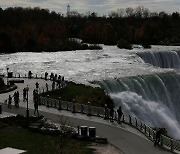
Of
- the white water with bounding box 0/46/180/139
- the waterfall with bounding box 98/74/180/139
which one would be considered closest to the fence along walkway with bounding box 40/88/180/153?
the waterfall with bounding box 98/74/180/139

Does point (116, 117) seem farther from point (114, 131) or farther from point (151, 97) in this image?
point (151, 97)

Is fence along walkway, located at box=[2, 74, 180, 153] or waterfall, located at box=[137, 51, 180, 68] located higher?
waterfall, located at box=[137, 51, 180, 68]

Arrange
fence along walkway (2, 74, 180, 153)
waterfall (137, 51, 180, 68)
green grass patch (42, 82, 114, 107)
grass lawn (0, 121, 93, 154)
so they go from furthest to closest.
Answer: waterfall (137, 51, 180, 68) < green grass patch (42, 82, 114, 107) < fence along walkway (2, 74, 180, 153) < grass lawn (0, 121, 93, 154)

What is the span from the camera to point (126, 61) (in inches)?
2621

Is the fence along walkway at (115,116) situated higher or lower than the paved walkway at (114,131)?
higher

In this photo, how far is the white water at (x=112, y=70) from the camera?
36000 millimetres

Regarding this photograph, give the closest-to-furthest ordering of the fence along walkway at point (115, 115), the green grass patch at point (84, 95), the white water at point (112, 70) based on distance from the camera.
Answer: the fence along walkway at point (115, 115), the green grass patch at point (84, 95), the white water at point (112, 70)

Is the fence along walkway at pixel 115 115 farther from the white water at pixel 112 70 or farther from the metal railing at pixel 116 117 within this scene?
the white water at pixel 112 70

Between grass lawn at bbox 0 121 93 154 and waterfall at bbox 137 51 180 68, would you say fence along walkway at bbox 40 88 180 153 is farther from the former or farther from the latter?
waterfall at bbox 137 51 180 68

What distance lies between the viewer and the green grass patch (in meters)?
34.3

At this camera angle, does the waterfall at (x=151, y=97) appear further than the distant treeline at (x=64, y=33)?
No

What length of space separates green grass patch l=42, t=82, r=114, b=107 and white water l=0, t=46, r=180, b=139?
1.67 metres

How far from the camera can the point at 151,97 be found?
40938 mm

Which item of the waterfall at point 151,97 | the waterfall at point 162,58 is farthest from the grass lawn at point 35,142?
the waterfall at point 162,58
